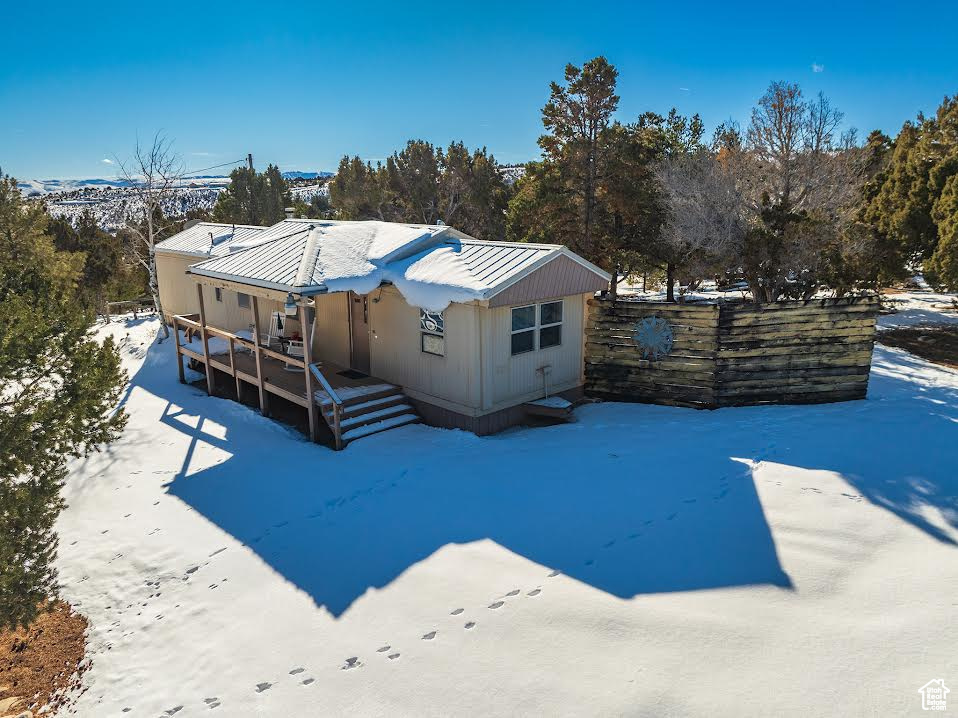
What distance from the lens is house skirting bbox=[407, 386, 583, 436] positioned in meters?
11.1

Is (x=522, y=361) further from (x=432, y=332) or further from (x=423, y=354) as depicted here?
(x=423, y=354)

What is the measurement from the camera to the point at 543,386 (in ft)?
39.8

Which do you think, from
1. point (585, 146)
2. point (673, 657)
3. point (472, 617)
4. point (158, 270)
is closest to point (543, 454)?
point (472, 617)

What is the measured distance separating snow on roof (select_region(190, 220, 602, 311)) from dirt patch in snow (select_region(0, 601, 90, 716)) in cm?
593

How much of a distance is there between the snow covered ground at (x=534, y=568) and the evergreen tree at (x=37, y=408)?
45.5 inches

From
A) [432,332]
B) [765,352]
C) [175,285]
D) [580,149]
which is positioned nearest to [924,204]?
[580,149]

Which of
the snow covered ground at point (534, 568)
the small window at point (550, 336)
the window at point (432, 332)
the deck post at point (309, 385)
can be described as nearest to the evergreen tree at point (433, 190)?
the small window at point (550, 336)

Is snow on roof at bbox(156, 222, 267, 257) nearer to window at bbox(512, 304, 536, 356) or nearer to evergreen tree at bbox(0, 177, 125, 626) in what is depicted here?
window at bbox(512, 304, 536, 356)

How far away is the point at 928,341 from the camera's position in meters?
18.2

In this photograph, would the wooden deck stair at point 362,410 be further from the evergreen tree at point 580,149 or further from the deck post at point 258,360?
the evergreen tree at point 580,149

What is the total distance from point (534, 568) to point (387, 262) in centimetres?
718

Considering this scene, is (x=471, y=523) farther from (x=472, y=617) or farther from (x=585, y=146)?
(x=585, y=146)

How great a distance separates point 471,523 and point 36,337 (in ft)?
16.8

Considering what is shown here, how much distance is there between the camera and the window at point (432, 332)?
1139cm
